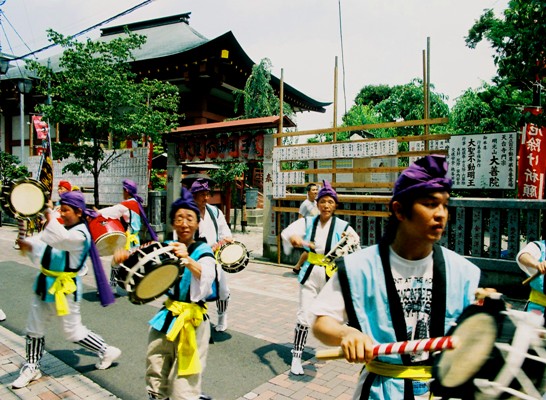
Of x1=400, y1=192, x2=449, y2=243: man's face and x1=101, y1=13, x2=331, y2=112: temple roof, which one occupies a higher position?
x1=101, y1=13, x2=331, y2=112: temple roof

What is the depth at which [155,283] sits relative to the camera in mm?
3279

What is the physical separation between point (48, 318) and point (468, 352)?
4.36m

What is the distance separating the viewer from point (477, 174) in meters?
8.53

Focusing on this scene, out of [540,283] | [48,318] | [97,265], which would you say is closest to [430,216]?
[540,283]

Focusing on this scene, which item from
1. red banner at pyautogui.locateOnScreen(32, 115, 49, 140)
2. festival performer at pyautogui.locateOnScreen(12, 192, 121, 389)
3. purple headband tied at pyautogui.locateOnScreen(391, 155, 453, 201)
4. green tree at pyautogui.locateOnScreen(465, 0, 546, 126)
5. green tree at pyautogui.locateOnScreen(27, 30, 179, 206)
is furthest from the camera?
red banner at pyautogui.locateOnScreen(32, 115, 49, 140)

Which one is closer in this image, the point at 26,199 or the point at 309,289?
the point at 26,199

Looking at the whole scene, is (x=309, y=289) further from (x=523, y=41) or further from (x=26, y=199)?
(x=523, y=41)

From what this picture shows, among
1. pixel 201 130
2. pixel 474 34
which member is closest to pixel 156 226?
pixel 201 130

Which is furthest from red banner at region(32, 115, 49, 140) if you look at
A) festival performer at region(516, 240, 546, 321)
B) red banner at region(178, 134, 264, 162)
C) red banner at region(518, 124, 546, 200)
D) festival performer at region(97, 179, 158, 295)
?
festival performer at region(516, 240, 546, 321)

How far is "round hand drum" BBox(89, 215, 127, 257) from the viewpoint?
20.3 feet

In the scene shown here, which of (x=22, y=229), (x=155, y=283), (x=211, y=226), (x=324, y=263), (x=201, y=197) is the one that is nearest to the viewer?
(x=155, y=283)

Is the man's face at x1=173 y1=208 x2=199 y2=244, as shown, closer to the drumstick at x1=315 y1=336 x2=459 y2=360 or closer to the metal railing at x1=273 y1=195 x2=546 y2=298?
the drumstick at x1=315 y1=336 x2=459 y2=360

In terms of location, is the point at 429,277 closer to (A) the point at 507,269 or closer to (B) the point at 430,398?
(B) the point at 430,398

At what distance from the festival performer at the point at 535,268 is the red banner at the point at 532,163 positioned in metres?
5.32
